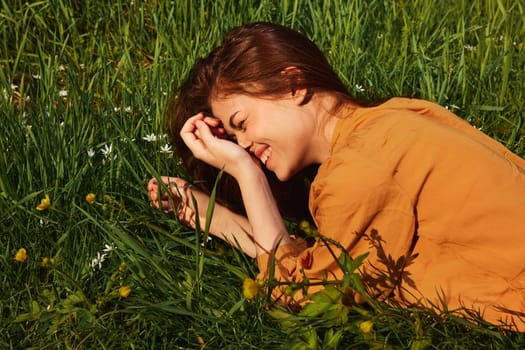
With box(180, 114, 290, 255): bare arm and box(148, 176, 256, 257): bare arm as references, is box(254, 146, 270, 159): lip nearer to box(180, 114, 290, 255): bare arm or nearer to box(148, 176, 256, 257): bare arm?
box(180, 114, 290, 255): bare arm

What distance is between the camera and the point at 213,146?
260cm

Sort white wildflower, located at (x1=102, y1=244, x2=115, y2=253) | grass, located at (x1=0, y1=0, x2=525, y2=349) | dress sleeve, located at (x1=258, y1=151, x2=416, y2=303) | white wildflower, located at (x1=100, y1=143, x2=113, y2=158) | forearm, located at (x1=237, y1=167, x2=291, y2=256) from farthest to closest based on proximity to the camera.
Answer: white wildflower, located at (x1=100, y1=143, x2=113, y2=158) < white wildflower, located at (x1=102, y1=244, x2=115, y2=253) < forearm, located at (x1=237, y1=167, x2=291, y2=256) < grass, located at (x1=0, y1=0, x2=525, y2=349) < dress sleeve, located at (x1=258, y1=151, x2=416, y2=303)

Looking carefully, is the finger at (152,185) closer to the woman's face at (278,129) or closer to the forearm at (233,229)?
the forearm at (233,229)

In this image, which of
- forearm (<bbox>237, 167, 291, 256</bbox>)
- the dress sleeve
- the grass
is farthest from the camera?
forearm (<bbox>237, 167, 291, 256</bbox>)

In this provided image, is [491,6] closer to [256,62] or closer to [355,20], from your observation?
[355,20]

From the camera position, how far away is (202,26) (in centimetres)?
366

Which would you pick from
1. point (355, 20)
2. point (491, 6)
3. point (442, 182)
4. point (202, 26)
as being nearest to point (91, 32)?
point (202, 26)

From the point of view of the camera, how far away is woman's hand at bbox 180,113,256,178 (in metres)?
2.52

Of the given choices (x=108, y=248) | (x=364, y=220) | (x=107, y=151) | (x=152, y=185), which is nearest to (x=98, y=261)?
(x=108, y=248)

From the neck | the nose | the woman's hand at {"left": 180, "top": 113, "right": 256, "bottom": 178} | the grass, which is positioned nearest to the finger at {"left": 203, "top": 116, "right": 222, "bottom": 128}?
the woman's hand at {"left": 180, "top": 113, "right": 256, "bottom": 178}

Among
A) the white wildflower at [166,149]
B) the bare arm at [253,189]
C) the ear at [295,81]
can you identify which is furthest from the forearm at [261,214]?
the white wildflower at [166,149]

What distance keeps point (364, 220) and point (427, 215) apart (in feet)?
0.61

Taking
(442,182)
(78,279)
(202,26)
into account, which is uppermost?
(442,182)

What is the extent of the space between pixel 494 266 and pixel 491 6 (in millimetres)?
2063
